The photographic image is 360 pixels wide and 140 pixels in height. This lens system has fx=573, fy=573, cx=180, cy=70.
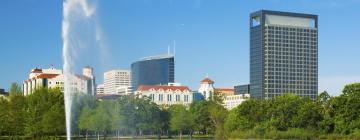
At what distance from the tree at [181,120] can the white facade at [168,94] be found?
7155 centimetres

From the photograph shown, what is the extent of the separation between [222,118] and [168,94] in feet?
282

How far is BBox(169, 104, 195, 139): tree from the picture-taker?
297 feet

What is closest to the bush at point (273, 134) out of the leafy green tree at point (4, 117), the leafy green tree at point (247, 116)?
the leafy green tree at point (247, 116)

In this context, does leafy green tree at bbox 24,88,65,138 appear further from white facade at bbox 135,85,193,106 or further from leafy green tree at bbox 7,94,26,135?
white facade at bbox 135,85,193,106

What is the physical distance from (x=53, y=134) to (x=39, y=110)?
146 inches

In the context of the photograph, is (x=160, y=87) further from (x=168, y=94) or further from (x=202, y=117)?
(x=202, y=117)

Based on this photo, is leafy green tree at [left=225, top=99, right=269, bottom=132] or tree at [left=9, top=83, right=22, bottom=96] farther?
tree at [left=9, top=83, right=22, bottom=96]

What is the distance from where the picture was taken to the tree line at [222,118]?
6888 cm

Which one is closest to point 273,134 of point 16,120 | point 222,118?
point 222,118

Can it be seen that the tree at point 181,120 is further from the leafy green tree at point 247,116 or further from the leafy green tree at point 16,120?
the leafy green tree at point 16,120

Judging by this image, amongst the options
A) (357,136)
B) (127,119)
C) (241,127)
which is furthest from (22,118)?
(357,136)

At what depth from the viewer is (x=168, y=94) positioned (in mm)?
170750

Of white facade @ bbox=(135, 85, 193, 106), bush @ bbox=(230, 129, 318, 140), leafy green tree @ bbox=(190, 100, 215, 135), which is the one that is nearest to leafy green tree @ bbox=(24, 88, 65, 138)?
bush @ bbox=(230, 129, 318, 140)

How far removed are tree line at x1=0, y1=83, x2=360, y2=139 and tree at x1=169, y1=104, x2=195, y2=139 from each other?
47 centimetres
